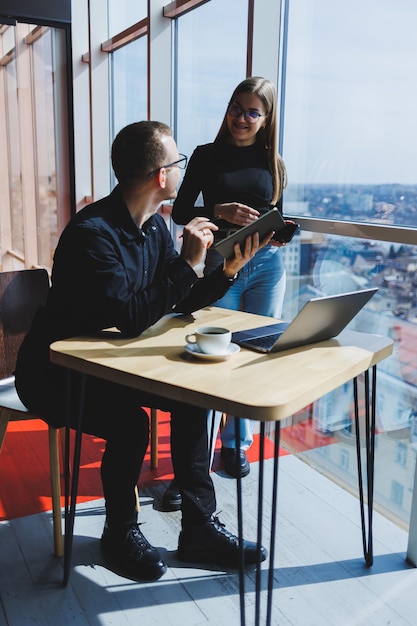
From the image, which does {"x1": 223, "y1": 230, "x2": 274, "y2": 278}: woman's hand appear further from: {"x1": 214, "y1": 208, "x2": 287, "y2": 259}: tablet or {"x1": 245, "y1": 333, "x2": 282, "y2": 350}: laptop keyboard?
{"x1": 245, "y1": 333, "x2": 282, "y2": 350}: laptop keyboard

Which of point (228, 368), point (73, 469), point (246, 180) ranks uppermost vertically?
point (246, 180)

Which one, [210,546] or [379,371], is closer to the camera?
[210,546]

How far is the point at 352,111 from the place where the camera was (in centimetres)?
229

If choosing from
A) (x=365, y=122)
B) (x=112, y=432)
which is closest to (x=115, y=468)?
(x=112, y=432)

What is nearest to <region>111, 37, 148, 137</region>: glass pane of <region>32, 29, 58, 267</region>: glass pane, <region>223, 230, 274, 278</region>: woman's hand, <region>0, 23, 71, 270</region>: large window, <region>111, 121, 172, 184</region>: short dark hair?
<region>0, 23, 71, 270</region>: large window

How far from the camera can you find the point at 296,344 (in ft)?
5.06

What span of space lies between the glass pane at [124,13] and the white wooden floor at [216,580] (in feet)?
10.1

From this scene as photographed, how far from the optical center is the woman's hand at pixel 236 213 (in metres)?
2.17

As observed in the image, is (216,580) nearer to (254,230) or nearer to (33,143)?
(254,230)

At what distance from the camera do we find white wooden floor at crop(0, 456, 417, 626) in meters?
1.65

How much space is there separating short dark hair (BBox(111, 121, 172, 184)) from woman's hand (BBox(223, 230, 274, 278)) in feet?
1.06

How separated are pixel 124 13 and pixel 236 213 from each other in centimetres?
267

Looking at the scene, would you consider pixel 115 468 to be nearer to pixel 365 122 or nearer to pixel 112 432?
pixel 112 432

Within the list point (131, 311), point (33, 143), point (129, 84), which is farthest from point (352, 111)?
point (33, 143)
